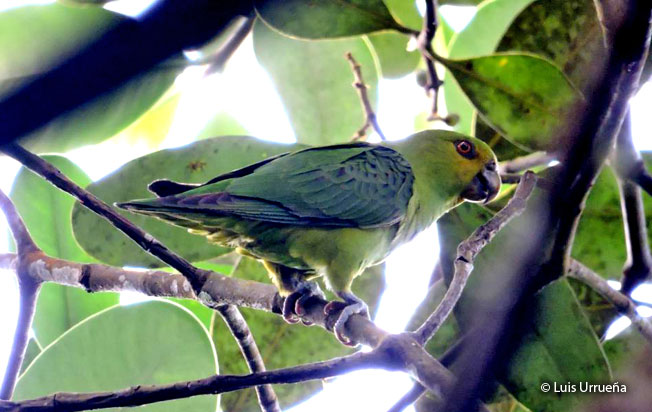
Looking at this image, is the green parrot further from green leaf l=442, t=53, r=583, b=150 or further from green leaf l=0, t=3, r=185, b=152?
green leaf l=442, t=53, r=583, b=150

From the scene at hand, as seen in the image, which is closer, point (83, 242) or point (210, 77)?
point (83, 242)

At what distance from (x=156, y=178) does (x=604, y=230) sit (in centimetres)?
175

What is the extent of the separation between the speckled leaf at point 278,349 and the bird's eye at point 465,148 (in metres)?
0.87

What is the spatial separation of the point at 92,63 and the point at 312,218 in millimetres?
2179

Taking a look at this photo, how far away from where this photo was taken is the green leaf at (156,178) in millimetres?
2705

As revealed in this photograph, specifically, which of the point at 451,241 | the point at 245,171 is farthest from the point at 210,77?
the point at 451,241

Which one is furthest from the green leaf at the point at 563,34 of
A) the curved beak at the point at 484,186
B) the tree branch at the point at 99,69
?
the tree branch at the point at 99,69

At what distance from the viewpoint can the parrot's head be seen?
3219 mm

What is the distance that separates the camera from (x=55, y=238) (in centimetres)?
298

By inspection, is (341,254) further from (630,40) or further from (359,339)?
(630,40)

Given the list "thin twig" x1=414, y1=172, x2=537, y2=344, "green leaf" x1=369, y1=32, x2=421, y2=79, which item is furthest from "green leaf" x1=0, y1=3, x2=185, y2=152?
"green leaf" x1=369, y1=32, x2=421, y2=79

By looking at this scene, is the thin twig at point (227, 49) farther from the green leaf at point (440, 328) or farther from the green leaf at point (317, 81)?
the green leaf at point (440, 328)

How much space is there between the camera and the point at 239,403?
9.46 ft

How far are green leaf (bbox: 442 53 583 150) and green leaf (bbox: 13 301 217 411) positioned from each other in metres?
1.32
